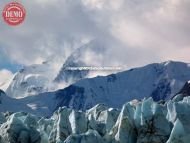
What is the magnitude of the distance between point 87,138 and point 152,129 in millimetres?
9250

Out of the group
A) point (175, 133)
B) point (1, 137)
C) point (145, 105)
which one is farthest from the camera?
point (145, 105)

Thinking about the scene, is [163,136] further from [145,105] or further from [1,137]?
[1,137]

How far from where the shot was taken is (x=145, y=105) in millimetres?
69750

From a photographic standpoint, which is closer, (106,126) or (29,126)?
(29,126)

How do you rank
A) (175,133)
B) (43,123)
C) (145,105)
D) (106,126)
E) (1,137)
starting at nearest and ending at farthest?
1. (175,133)
2. (1,137)
3. (145,105)
4. (106,126)
5. (43,123)

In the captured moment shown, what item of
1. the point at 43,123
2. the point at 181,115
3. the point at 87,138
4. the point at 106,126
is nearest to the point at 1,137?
the point at 87,138

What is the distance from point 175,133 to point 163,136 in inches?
270

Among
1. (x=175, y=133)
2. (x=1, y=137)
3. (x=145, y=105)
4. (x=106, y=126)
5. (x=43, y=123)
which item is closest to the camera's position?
(x=175, y=133)

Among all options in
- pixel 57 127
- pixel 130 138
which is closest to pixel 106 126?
pixel 57 127

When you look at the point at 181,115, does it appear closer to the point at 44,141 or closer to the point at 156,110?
the point at 156,110

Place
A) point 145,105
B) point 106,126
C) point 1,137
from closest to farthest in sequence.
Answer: point 1,137 → point 145,105 → point 106,126

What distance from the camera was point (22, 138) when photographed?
68.1m

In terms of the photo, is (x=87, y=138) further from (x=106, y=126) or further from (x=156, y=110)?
(x=106, y=126)

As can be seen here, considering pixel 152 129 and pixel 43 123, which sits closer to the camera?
pixel 152 129
